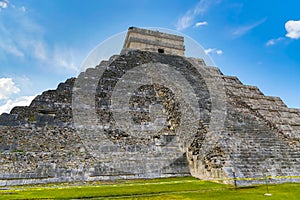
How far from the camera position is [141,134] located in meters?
9.06

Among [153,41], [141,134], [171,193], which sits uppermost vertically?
[153,41]

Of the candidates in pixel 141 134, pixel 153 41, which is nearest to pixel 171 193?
pixel 141 134

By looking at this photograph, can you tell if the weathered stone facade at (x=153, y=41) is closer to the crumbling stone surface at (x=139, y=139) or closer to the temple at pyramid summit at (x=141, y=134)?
the temple at pyramid summit at (x=141, y=134)

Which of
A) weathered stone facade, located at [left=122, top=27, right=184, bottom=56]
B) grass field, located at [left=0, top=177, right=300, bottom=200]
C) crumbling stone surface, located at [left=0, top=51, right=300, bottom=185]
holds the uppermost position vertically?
weathered stone facade, located at [left=122, top=27, right=184, bottom=56]

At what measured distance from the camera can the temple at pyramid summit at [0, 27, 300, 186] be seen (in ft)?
23.4

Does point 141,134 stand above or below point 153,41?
below

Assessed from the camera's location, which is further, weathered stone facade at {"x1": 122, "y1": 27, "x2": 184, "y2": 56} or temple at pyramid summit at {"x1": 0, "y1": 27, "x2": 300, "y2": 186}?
weathered stone facade at {"x1": 122, "y1": 27, "x2": 184, "y2": 56}

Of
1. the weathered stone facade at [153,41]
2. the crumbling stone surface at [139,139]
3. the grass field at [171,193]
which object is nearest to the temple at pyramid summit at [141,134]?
the crumbling stone surface at [139,139]

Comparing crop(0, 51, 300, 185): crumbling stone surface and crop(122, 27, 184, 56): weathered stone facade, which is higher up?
crop(122, 27, 184, 56): weathered stone facade

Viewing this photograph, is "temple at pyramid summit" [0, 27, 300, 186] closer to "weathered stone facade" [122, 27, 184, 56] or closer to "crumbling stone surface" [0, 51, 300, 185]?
"crumbling stone surface" [0, 51, 300, 185]

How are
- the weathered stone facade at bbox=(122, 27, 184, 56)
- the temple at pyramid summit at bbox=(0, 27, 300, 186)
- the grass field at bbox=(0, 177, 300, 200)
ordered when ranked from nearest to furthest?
the grass field at bbox=(0, 177, 300, 200) < the temple at pyramid summit at bbox=(0, 27, 300, 186) < the weathered stone facade at bbox=(122, 27, 184, 56)

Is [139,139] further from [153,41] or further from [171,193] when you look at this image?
[153,41]

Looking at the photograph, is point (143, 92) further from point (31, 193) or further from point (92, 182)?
point (31, 193)

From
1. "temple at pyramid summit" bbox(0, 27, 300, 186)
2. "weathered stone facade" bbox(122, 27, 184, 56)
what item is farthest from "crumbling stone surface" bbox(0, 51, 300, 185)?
"weathered stone facade" bbox(122, 27, 184, 56)
